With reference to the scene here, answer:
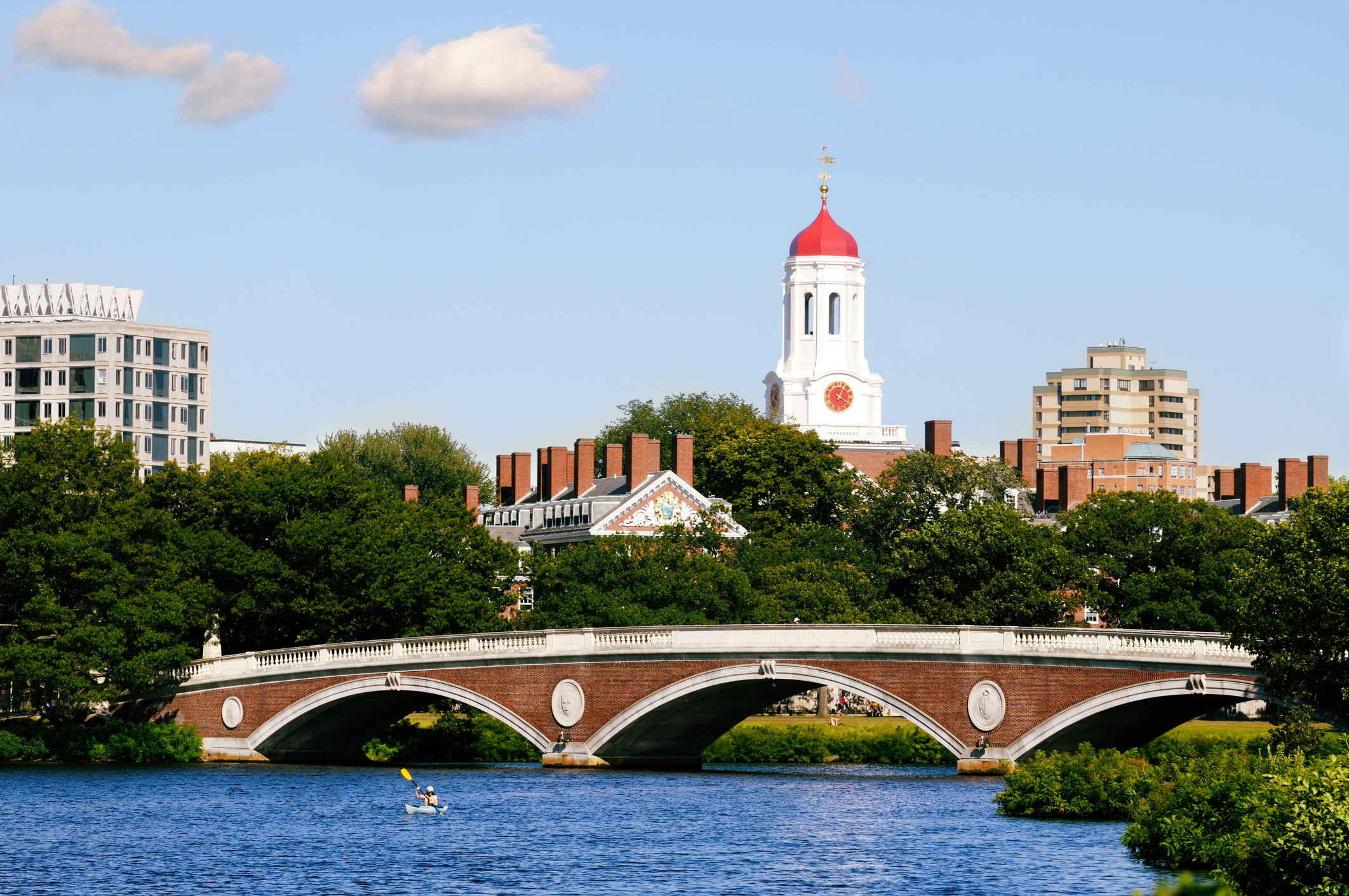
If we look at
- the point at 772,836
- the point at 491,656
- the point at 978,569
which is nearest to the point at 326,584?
the point at 491,656

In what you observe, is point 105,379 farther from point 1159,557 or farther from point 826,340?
point 1159,557

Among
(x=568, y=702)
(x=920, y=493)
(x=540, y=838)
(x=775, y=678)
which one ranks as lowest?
(x=540, y=838)

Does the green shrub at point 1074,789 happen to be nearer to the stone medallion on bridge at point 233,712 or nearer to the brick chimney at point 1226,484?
the stone medallion on bridge at point 233,712

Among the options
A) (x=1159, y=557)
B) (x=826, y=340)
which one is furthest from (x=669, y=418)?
(x=1159, y=557)

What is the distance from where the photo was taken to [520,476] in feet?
451

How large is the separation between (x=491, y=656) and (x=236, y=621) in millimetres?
14618

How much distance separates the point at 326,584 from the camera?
81.9m

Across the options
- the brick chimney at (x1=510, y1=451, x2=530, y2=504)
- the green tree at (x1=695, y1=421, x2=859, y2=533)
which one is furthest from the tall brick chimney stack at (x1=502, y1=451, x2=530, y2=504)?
the green tree at (x1=695, y1=421, x2=859, y2=533)

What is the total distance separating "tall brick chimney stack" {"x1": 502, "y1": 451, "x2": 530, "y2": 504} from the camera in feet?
448

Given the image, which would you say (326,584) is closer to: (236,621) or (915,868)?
(236,621)

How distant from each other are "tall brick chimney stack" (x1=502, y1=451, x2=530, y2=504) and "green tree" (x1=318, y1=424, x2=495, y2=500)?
15.4 ft

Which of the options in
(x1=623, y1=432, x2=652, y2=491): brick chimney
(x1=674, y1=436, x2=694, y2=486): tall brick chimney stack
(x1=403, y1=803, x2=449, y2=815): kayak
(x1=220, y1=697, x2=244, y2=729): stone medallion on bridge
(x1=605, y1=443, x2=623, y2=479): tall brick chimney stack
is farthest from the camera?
(x1=605, y1=443, x2=623, y2=479): tall brick chimney stack

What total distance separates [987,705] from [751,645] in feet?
26.2

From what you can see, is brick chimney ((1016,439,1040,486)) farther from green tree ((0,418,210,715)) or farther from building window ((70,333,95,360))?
green tree ((0,418,210,715))
